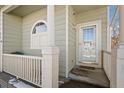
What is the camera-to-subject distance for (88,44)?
14.5ft

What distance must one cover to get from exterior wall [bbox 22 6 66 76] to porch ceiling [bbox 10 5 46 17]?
16cm

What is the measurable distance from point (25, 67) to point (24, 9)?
2.49m

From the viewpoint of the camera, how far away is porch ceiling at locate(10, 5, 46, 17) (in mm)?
4120

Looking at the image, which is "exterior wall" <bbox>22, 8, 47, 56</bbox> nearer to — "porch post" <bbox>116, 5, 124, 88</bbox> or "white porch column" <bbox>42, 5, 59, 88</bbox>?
"white porch column" <bbox>42, 5, 59, 88</bbox>

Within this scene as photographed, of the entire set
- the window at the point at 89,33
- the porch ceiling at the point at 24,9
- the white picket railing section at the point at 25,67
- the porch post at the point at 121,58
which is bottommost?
the white picket railing section at the point at 25,67

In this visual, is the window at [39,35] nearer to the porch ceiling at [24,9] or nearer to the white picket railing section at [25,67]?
the porch ceiling at [24,9]

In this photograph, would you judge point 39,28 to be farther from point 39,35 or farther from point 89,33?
point 89,33

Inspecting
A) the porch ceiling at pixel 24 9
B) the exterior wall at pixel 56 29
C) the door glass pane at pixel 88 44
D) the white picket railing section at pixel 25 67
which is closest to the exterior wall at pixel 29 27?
the exterior wall at pixel 56 29

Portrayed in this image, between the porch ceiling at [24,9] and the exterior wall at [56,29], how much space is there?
159 mm

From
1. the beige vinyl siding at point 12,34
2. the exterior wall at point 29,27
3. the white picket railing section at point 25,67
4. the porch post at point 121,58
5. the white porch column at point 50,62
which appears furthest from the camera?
the beige vinyl siding at point 12,34

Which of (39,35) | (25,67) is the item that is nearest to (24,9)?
(39,35)

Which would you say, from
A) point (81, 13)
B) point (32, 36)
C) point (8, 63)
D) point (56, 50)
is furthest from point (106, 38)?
point (8, 63)

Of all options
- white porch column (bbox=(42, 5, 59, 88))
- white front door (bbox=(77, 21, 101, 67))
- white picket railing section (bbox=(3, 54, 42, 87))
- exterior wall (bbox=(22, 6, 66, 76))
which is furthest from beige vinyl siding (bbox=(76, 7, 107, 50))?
white picket railing section (bbox=(3, 54, 42, 87))

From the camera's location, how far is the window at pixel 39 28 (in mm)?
4262
